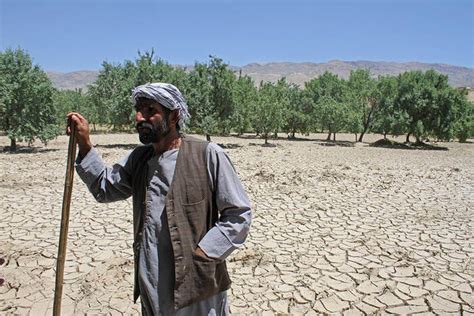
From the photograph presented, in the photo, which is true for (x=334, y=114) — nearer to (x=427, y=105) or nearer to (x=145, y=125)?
(x=427, y=105)

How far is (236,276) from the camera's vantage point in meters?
4.17

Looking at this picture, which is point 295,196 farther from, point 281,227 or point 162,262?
point 162,262

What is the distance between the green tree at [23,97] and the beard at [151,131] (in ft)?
50.7

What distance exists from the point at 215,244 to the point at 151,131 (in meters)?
0.64

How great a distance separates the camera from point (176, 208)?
1750mm

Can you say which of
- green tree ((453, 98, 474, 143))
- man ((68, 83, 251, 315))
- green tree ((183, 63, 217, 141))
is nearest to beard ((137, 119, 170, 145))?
man ((68, 83, 251, 315))

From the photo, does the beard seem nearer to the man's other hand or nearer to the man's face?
the man's face

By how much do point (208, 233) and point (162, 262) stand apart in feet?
0.96

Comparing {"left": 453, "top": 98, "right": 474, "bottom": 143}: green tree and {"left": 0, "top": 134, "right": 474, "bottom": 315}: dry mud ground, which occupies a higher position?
{"left": 453, "top": 98, "right": 474, "bottom": 143}: green tree

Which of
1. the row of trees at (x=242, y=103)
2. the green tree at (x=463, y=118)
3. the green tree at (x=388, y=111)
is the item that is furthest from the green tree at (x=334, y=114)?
the green tree at (x=463, y=118)

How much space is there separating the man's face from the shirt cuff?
1.81 feet

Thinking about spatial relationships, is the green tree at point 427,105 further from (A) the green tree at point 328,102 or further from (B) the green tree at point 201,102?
(B) the green tree at point 201,102

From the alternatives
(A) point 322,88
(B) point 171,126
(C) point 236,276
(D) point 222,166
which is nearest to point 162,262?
(D) point 222,166

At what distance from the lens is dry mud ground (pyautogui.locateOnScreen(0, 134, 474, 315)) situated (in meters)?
3.64
